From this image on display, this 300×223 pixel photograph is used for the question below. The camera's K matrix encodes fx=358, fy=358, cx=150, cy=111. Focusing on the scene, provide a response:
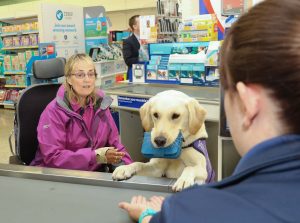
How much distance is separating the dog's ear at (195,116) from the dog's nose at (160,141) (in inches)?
6.0

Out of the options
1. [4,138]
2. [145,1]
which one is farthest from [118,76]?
[145,1]

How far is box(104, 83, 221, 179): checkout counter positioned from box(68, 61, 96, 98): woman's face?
1004 millimetres

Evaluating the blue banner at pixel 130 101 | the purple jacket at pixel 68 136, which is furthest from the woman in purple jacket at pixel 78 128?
the blue banner at pixel 130 101

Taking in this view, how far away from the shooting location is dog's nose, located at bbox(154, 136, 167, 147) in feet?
5.89

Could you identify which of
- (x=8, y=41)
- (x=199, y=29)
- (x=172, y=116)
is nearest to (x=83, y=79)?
(x=172, y=116)

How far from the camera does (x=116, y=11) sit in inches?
451

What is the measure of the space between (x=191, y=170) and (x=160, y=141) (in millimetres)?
292

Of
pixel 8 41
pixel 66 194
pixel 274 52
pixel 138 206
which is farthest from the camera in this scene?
pixel 8 41

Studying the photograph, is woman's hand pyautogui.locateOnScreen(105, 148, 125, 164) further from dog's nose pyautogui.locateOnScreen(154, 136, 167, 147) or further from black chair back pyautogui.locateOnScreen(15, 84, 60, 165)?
black chair back pyautogui.locateOnScreen(15, 84, 60, 165)

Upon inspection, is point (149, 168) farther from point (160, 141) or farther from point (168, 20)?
point (168, 20)

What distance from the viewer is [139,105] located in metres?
3.51

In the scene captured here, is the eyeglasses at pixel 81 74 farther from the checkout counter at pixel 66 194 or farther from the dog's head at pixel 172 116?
the checkout counter at pixel 66 194

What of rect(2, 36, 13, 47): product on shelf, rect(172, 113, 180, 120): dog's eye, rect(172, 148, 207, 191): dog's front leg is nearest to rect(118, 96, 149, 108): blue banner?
rect(172, 113, 180, 120): dog's eye

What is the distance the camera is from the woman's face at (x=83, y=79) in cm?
235
